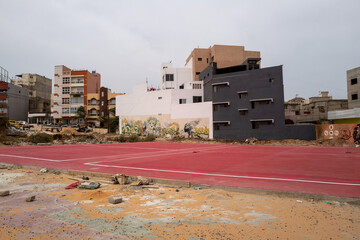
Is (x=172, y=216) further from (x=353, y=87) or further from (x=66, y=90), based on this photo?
(x=66, y=90)

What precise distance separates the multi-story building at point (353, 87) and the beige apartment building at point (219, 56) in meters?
22.4

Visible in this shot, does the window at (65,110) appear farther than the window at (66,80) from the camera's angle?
No

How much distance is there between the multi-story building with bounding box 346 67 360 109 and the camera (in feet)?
142

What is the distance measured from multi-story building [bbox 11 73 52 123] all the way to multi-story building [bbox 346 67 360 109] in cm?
8052

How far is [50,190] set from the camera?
7.49 metres

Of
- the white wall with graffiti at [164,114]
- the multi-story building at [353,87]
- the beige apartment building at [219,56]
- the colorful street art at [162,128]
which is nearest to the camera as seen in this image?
the multi-story building at [353,87]

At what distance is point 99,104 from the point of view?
230 ft

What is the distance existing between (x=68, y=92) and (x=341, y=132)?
6982cm

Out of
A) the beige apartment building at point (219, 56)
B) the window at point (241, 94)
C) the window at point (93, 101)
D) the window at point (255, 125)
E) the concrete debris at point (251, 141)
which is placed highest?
the beige apartment building at point (219, 56)

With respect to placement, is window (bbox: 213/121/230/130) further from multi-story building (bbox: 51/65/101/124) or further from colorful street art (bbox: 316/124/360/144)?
multi-story building (bbox: 51/65/101/124)

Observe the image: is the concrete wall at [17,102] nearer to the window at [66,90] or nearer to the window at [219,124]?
the window at [66,90]

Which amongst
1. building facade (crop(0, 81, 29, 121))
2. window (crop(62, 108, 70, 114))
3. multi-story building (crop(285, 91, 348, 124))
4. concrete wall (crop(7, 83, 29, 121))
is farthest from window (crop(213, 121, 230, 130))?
concrete wall (crop(7, 83, 29, 121))

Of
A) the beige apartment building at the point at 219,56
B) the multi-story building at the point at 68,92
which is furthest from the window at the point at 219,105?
the multi-story building at the point at 68,92

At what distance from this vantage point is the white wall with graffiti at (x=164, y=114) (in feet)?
148
